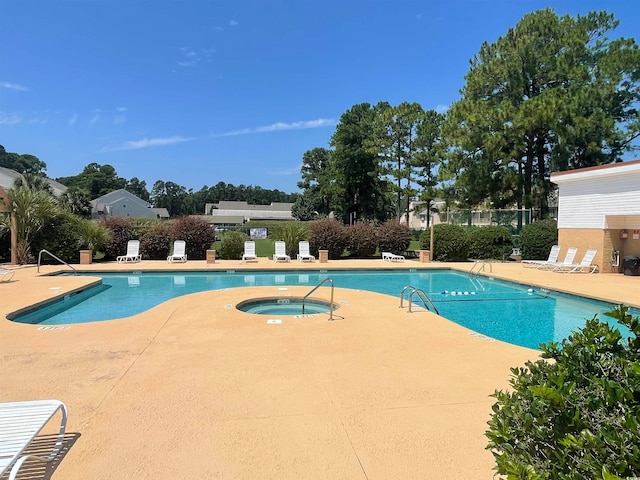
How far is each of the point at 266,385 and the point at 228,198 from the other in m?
104

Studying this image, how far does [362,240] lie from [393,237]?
1635mm

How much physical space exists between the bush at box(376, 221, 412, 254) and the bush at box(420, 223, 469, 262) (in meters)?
1.54

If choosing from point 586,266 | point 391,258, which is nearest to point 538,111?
point 586,266

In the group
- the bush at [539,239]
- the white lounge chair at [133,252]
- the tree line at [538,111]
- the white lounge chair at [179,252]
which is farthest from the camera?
the tree line at [538,111]

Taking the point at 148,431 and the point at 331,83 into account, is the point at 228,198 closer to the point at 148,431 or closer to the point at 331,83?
the point at 331,83

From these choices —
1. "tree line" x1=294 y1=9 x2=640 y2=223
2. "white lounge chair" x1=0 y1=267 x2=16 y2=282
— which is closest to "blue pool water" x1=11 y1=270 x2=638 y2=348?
"white lounge chair" x1=0 y1=267 x2=16 y2=282

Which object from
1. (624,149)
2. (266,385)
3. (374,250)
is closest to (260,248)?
(374,250)

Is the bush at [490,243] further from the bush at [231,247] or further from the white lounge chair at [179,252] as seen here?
the white lounge chair at [179,252]

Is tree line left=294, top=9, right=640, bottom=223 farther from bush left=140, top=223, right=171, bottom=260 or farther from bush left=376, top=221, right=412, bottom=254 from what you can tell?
bush left=140, top=223, right=171, bottom=260

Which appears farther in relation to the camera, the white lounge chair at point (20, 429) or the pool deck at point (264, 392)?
the pool deck at point (264, 392)

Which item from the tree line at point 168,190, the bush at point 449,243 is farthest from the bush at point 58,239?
the tree line at point 168,190

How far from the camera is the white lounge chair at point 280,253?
1711 cm

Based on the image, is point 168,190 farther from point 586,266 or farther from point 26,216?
point 586,266

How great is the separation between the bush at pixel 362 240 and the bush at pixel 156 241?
27.4ft
